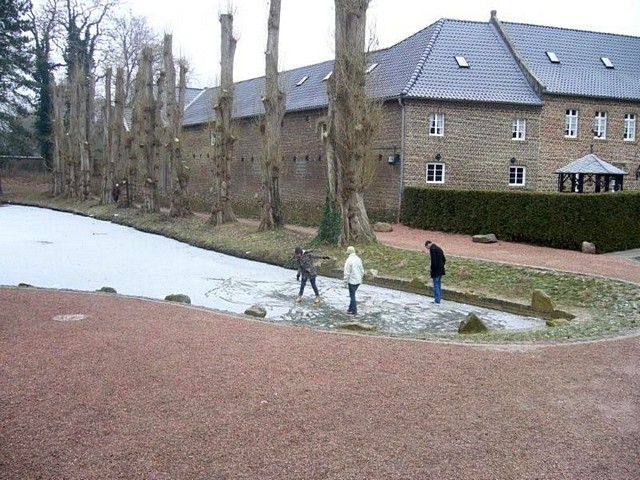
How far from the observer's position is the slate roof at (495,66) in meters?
33.4

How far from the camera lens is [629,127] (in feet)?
121

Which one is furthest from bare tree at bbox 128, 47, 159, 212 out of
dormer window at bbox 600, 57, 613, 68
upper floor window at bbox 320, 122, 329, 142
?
dormer window at bbox 600, 57, 613, 68

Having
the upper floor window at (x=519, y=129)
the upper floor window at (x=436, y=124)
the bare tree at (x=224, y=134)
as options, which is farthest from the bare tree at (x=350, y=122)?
the upper floor window at (x=519, y=129)

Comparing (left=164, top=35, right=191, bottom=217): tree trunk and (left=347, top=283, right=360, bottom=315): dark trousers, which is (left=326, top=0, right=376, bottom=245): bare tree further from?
(left=164, top=35, right=191, bottom=217): tree trunk

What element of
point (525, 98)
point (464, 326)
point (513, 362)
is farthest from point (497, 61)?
point (513, 362)

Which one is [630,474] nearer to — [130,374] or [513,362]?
[513,362]

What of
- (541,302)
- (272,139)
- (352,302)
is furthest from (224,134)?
(541,302)

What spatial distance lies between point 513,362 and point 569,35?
3340 centimetres

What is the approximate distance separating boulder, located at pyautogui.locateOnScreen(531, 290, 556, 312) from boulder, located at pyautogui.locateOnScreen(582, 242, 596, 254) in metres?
6.64

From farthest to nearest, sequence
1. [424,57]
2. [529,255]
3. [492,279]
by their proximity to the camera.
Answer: [424,57]
[529,255]
[492,279]

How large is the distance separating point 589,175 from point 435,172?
22.0 ft

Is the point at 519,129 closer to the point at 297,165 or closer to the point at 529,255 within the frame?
the point at 297,165

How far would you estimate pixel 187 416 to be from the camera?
7.49 m

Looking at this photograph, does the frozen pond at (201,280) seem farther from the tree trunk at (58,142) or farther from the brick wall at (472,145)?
the tree trunk at (58,142)
